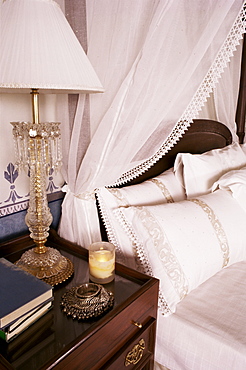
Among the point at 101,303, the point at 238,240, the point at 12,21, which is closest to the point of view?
the point at 12,21

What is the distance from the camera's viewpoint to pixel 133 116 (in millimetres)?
917

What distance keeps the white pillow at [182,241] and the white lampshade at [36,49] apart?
1.71 ft

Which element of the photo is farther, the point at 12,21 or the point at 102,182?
the point at 102,182

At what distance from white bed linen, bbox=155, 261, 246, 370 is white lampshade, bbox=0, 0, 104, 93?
74 centimetres

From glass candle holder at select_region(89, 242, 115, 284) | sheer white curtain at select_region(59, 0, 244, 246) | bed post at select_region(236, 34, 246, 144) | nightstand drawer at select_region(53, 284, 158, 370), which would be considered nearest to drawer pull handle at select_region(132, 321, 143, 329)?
nightstand drawer at select_region(53, 284, 158, 370)

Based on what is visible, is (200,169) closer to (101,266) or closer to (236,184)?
(236,184)

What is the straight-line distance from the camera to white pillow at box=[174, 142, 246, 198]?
136 centimetres

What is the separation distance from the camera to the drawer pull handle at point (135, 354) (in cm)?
80

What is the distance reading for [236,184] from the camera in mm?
1278

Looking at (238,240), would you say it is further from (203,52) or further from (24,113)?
(24,113)

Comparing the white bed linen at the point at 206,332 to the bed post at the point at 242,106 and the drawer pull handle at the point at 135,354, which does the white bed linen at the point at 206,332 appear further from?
the bed post at the point at 242,106

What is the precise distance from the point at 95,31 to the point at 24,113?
0.35 m

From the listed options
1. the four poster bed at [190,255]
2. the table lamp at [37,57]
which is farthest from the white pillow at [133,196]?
the table lamp at [37,57]

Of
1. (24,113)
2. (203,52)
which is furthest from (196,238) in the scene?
(24,113)
